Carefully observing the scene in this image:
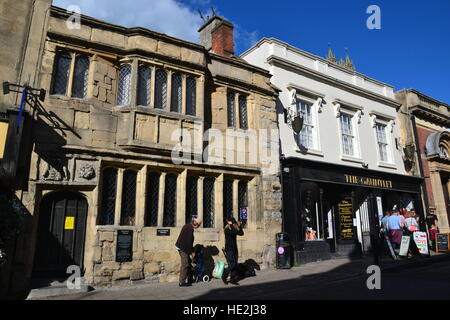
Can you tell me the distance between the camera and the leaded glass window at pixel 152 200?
8.93m

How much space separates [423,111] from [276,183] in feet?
39.8

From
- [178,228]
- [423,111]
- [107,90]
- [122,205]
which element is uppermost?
[423,111]

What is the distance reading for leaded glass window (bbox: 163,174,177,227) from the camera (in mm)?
9180

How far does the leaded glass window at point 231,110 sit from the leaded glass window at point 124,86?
351 centimetres

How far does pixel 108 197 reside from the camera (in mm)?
8531

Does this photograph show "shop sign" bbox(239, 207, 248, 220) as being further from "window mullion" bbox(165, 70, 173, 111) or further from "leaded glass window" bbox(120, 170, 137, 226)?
"window mullion" bbox(165, 70, 173, 111)

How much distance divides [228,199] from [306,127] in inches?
207

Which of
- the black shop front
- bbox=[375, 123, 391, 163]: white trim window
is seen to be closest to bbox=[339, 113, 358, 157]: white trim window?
the black shop front

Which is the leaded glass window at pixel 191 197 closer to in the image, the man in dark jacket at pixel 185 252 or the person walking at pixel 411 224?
the man in dark jacket at pixel 185 252

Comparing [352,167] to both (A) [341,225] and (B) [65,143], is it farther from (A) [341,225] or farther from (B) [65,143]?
(B) [65,143]

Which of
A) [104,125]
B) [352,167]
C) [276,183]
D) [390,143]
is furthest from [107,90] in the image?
[390,143]

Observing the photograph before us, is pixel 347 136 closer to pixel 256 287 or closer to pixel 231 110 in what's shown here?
pixel 231 110

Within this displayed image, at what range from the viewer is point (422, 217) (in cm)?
1628

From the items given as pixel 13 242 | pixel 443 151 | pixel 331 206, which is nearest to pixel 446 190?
pixel 443 151
